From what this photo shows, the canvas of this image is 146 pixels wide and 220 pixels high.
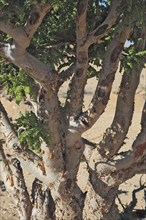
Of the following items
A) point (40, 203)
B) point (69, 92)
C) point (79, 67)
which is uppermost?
point (69, 92)

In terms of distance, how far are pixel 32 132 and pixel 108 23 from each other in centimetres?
144

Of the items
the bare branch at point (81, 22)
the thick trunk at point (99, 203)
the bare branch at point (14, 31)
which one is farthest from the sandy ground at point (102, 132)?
the bare branch at point (14, 31)

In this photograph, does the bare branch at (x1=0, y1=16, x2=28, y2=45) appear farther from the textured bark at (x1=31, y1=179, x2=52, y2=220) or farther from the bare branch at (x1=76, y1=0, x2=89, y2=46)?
the textured bark at (x1=31, y1=179, x2=52, y2=220)

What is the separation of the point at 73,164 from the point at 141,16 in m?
2.54

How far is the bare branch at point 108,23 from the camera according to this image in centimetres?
488

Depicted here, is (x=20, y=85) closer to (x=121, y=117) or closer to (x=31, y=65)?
(x=31, y=65)

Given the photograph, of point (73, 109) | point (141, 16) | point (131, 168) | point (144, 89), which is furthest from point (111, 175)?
point (144, 89)

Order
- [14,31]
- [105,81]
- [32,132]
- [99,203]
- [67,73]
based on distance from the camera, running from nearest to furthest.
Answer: [14,31] < [32,132] < [105,81] < [67,73] < [99,203]

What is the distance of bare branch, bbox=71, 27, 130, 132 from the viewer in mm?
5492

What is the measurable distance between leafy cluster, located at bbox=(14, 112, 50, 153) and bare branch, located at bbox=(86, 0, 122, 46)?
109 cm

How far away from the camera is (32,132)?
17.0 ft

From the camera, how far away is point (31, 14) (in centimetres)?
465

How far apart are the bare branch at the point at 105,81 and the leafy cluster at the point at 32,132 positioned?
25.5 inches

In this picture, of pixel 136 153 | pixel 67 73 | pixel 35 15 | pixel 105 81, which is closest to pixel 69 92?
pixel 67 73
